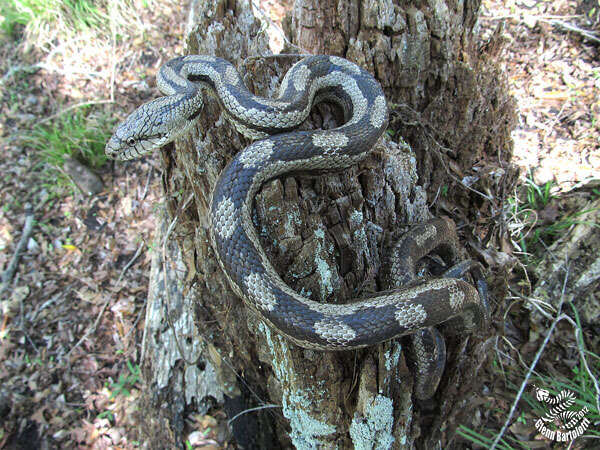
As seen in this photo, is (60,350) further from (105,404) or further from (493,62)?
(493,62)

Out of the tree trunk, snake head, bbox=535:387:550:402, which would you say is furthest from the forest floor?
the tree trunk

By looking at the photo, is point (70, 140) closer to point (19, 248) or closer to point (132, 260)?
point (19, 248)

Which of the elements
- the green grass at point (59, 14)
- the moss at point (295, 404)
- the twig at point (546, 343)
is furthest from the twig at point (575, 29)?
the green grass at point (59, 14)

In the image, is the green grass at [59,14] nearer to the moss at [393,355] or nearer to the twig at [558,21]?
the twig at [558,21]

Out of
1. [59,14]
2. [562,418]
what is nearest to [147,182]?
[59,14]

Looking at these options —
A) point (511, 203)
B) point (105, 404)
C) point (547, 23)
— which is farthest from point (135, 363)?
point (547, 23)

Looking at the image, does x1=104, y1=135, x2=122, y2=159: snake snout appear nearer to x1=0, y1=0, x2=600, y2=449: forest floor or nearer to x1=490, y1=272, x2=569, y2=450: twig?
x1=0, y1=0, x2=600, y2=449: forest floor
